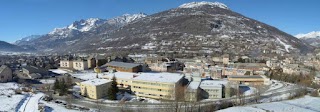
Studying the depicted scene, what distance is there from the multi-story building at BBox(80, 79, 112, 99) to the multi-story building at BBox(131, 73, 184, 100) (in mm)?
4884

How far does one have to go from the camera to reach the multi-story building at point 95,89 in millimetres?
43000

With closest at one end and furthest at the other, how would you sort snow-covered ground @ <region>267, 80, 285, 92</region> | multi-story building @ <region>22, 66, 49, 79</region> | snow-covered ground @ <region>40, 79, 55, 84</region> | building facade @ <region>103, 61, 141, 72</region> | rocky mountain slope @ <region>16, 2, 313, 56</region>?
snow-covered ground @ <region>267, 80, 285, 92</region> → snow-covered ground @ <region>40, 79, 55, 84</region> → multi-story building @ <region>22, 66, 49, 79</region> → building facade @ <region>103, 61, 141, 72</region> → rocky mountain slope @ <region>16, 2, 313, 56</region>

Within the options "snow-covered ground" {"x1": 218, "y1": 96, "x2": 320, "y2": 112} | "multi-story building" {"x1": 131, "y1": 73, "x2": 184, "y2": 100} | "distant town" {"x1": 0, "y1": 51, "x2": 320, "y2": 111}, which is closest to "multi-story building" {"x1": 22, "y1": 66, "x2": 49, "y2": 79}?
"distant town" {"x1": 0, "y1": 51, "x2": 320, "y2": 111}

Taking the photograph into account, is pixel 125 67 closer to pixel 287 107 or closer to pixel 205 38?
pixel 287 107

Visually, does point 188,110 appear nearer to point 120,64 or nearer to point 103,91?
point 103,91

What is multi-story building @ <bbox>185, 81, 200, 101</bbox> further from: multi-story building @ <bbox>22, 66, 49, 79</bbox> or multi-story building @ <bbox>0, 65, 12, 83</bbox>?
multi-story building @ <bbox>22, 66, 49, 79</bbox>

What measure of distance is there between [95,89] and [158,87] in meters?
9.77

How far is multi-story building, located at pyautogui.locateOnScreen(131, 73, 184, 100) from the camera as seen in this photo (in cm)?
4359

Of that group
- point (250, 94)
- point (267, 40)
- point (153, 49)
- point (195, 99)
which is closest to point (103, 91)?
point (195, 99)

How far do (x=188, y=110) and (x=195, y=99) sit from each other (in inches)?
297

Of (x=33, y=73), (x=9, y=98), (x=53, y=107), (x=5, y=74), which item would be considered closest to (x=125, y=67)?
(x=33, y=73)

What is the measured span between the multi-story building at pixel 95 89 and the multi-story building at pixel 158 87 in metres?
4.88

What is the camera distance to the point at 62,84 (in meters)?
43.6

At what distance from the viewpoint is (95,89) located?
42719mm
